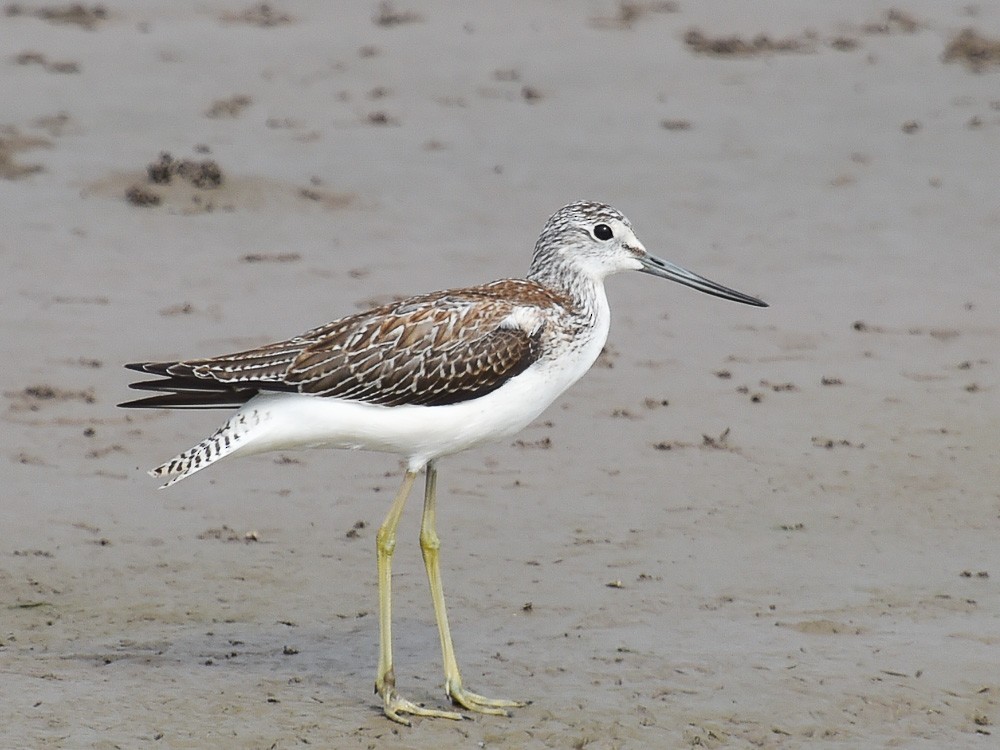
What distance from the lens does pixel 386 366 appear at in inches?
296

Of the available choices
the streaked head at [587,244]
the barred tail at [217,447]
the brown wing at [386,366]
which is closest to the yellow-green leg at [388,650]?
the brown wing at [386,366]

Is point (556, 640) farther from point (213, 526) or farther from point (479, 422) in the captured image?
point (213, 526)

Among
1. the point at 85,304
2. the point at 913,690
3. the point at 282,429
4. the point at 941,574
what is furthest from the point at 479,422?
the point at 85,304

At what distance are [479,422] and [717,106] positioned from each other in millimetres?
8842

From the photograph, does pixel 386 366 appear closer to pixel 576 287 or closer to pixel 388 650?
pixel 576 287

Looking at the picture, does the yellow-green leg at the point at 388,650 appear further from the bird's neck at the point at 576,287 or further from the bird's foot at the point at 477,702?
the bird's neck at the point at 576,287

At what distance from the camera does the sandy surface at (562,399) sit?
7.73 meters

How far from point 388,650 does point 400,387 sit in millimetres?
1129

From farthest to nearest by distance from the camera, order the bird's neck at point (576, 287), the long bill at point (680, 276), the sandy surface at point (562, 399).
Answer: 1. the long bill at point (680, 276)
2. the bird's neck at point (576, 287)
3. the sandy surface at point (562, 399)

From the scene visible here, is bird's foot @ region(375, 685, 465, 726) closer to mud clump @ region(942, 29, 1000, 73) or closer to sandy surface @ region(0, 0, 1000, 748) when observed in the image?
sandy surface @ region(0, 0, 1000, 748)

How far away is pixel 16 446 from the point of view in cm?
1009

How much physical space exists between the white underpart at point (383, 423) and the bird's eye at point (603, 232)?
0.76 m

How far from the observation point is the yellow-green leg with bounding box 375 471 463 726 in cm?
741

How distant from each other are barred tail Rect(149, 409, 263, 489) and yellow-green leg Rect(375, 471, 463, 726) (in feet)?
2.32
